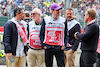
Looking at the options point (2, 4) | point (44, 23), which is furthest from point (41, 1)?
point (44, 23)

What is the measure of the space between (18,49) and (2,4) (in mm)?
12160

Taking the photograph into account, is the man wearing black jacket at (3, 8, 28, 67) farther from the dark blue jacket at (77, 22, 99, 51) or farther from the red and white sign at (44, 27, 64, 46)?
the dark blue jacket at (77, 22, 99, 51)

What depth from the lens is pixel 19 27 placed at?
3.69 meters

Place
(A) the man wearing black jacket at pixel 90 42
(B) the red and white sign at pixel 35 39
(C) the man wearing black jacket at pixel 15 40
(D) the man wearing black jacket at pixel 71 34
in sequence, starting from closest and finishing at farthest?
(C) the man wearing black jacket at pixel 15 40 → (A) the man wearing black jacket at pixel 90 42 → (B) the red and white sign at pixel 35 39 → (D) the man wearing black jacket at pixel 71 34

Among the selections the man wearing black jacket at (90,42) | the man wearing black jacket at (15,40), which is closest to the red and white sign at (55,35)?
the man wearing black jacket at (90,42)

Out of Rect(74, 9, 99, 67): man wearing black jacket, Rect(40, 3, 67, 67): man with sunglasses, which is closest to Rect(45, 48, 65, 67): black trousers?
Rect(40, 3, 67, 67): man with sunglasses

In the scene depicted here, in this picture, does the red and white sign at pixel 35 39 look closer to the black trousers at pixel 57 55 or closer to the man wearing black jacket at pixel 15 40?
the man wearing black jacket at pixel 15 40

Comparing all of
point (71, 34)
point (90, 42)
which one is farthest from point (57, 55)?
point (71, 34)

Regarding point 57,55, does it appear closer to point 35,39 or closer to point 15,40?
point 35,39

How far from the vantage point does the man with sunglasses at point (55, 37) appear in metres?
3.67

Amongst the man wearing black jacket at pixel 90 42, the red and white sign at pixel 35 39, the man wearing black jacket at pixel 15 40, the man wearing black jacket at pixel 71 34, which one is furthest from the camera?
the man wearing black jacket at pixel 71 34

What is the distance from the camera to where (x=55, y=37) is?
3.67m

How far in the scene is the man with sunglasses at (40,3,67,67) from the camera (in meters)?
3.67

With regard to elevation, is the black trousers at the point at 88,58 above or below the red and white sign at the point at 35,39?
below
